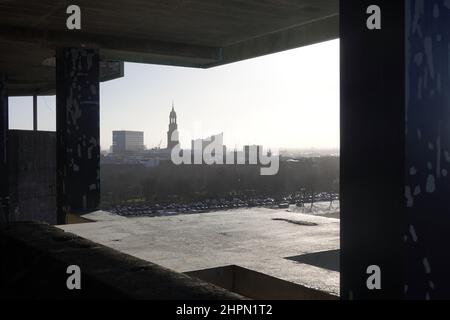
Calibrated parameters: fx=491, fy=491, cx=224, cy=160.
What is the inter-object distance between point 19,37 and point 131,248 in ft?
24.8

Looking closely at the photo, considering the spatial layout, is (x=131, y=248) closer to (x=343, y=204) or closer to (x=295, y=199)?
(x=343, y=204)

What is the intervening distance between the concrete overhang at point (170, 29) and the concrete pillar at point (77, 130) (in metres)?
0.66

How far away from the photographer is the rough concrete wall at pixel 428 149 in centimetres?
305

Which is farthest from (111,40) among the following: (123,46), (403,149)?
(403,149)

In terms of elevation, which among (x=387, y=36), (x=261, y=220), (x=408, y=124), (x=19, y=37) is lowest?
(x=261, y=220)

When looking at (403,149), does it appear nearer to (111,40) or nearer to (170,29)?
(170,29)

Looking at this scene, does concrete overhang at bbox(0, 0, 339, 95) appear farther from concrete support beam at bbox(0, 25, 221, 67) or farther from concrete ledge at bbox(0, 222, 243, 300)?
concrete ledge at bbox(0, 222, 243, 300)

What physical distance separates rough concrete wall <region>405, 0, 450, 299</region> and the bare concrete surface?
284cm

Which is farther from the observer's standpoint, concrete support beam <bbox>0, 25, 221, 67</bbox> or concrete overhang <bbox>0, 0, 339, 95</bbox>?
concrete support beam <bbox>0, 25, 221, 67</bbox>

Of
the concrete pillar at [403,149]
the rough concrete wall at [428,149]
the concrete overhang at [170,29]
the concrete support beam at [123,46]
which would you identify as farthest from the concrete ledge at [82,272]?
the concrete support beam at [123,46]

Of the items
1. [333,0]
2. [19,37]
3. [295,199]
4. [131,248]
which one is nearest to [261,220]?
[131,248]

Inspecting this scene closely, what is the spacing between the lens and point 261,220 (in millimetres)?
12508

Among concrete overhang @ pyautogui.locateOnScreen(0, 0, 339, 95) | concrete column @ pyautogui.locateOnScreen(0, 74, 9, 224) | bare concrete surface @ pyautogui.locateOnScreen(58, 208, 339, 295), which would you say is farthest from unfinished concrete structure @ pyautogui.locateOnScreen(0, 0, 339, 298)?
concrete column @ pyautogui.locateOnScreen(0, 74, 9, 224)

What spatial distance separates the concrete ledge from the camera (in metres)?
3.65
